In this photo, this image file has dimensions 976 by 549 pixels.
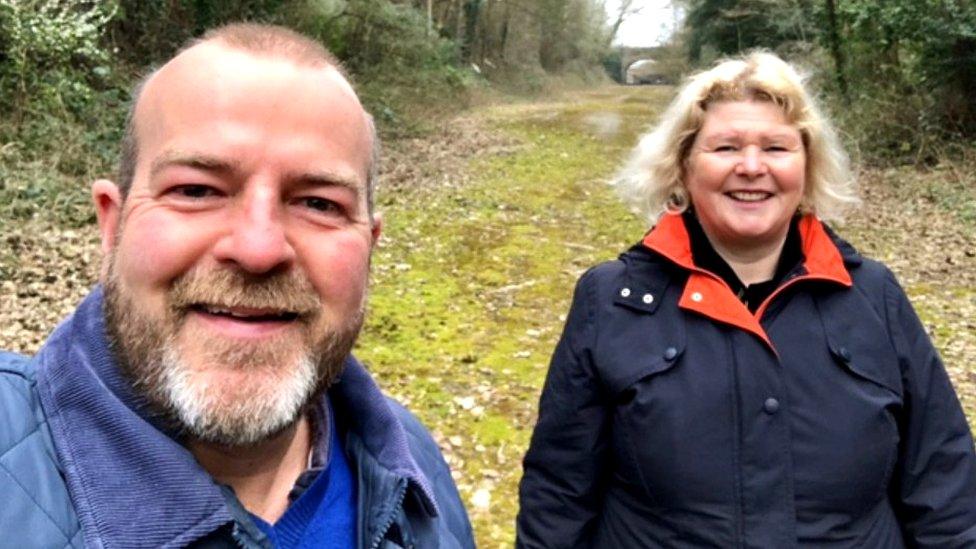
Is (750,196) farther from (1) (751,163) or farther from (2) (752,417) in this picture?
(2) (752,417)

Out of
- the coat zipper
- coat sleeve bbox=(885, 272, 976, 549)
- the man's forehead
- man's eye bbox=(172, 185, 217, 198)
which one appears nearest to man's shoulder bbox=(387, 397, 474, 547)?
the coat zipper

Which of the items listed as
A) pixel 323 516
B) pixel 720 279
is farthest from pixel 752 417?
pixel 323 516

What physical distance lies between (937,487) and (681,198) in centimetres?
103

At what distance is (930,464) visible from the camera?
86.0 inches

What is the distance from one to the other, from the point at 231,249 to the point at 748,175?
1471mm

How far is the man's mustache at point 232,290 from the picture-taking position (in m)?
1.38

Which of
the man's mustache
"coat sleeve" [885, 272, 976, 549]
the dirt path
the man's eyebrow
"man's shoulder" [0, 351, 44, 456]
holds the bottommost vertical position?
the dirt path

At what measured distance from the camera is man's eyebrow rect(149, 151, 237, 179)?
1.40m

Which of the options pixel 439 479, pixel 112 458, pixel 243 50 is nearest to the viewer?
pixel 112 458

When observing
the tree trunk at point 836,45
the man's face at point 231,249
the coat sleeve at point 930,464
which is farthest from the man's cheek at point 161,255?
the tree trunk at point 836,45

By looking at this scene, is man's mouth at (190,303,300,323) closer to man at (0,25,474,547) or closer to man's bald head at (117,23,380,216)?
man at (0,25,474,547)

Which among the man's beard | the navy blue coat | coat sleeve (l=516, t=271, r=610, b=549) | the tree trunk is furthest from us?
the tree trunk

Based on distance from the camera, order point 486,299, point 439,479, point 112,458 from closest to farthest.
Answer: point 112,458 → point 439,479 → point 486,299

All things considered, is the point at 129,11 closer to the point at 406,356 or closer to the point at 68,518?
the point at 406,356
